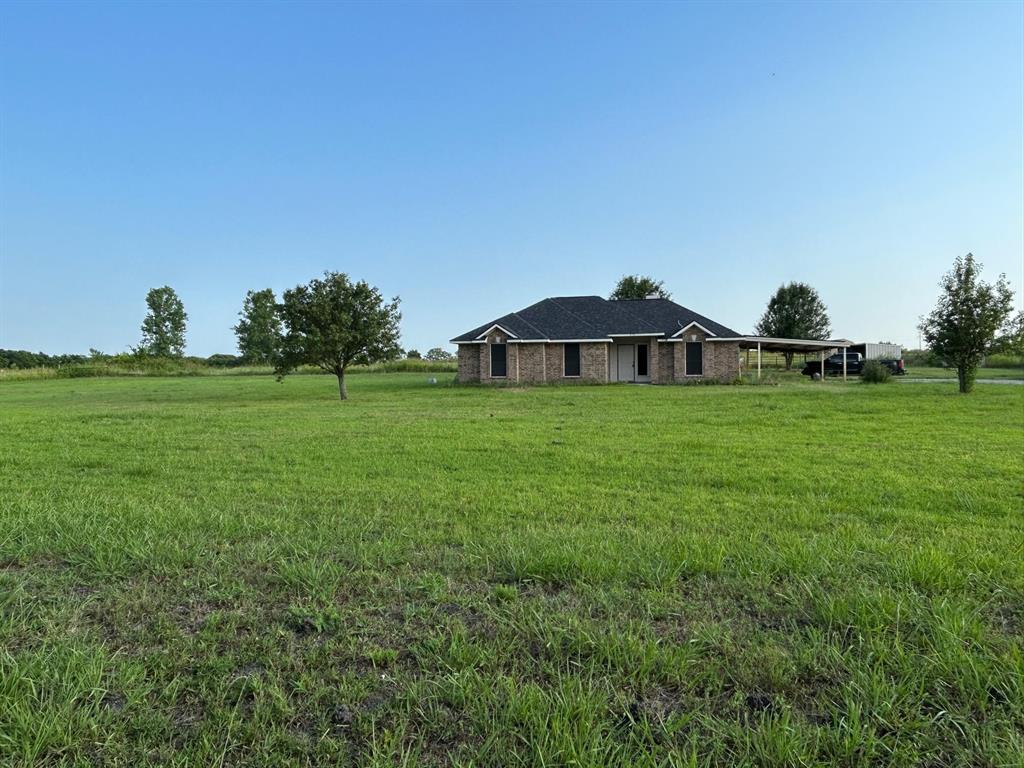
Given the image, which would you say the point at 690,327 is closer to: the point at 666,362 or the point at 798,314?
the point at 666,362

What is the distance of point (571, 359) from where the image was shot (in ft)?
86.3

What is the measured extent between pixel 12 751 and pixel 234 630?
0.84 m

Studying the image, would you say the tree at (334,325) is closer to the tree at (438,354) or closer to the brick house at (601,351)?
the brick house at (601,351)

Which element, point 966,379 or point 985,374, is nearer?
point 966,379

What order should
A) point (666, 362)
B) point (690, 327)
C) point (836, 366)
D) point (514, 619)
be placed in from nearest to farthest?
point (514, 619) < point (690, 327) < point (666, 362) < point (836, 366)

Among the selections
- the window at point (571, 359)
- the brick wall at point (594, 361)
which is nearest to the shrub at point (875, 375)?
the brick wall at point (594, 361)

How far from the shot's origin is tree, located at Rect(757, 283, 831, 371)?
49.6 m

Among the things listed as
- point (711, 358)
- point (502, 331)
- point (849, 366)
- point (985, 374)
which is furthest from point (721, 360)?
point (985, 374)

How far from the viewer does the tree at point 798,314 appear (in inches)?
1954

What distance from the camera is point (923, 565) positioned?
10.2 feet

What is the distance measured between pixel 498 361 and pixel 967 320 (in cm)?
1816

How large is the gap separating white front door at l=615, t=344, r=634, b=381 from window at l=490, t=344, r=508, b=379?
585cm

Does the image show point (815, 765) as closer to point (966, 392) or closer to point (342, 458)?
point (342, 458)

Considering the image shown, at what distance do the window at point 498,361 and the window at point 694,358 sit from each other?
8791mm
